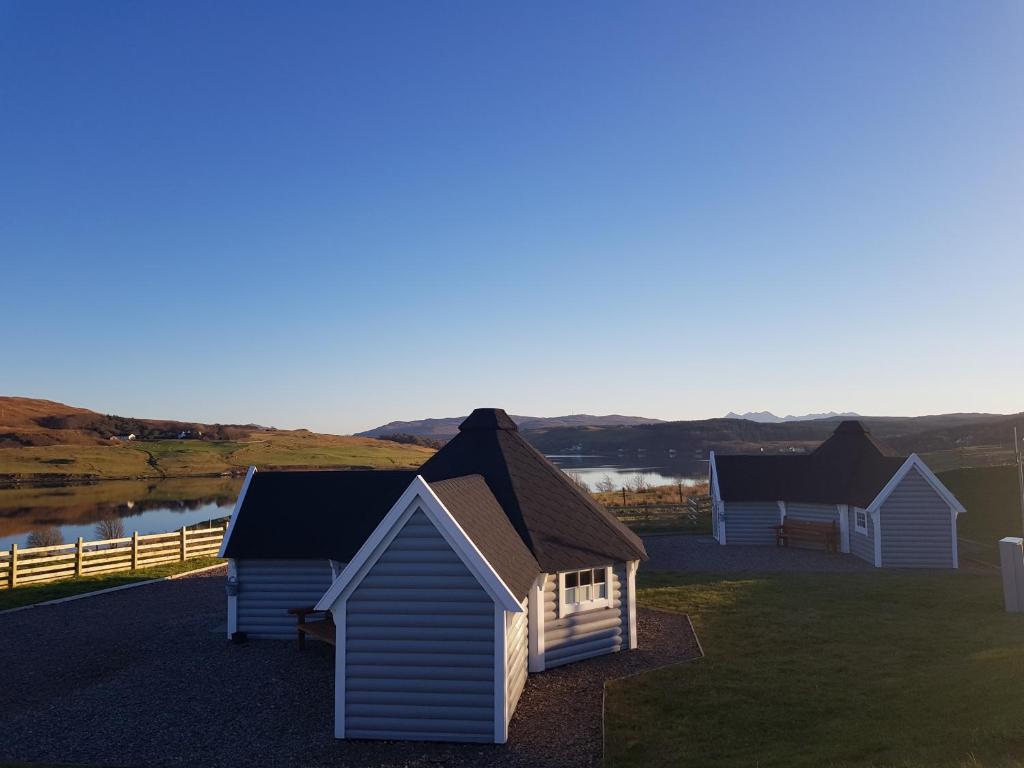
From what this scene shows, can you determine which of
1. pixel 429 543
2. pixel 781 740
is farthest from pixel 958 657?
pixel 429 543

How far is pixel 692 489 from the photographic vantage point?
51250 mm

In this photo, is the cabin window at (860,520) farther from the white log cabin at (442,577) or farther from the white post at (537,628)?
the white post at (537,628)

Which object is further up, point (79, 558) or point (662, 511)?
point (79, 558)

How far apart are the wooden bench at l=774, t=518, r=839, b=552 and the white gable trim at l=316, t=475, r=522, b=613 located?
22682 millimetres

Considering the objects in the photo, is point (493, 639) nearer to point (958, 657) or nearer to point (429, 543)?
point (429, 543)

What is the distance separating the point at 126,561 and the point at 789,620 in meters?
23.4

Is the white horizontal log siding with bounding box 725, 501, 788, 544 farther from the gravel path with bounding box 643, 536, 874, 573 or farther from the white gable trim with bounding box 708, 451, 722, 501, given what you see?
the white gable trim with bounding box 708, 451, 722, 501

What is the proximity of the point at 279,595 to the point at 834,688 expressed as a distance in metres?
12.2

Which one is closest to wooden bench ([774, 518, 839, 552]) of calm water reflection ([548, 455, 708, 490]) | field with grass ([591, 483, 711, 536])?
field with grass ([591, 483, 711, 536])

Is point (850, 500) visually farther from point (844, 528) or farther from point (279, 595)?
point (279, 595)

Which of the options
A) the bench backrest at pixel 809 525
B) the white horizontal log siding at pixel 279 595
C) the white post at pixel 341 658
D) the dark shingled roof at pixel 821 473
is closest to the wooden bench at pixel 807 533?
the bench backrest at pixel 809 525

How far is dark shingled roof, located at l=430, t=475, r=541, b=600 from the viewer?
1083cm

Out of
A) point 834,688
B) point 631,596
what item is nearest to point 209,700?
point 631,596

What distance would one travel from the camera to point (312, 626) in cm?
1454
